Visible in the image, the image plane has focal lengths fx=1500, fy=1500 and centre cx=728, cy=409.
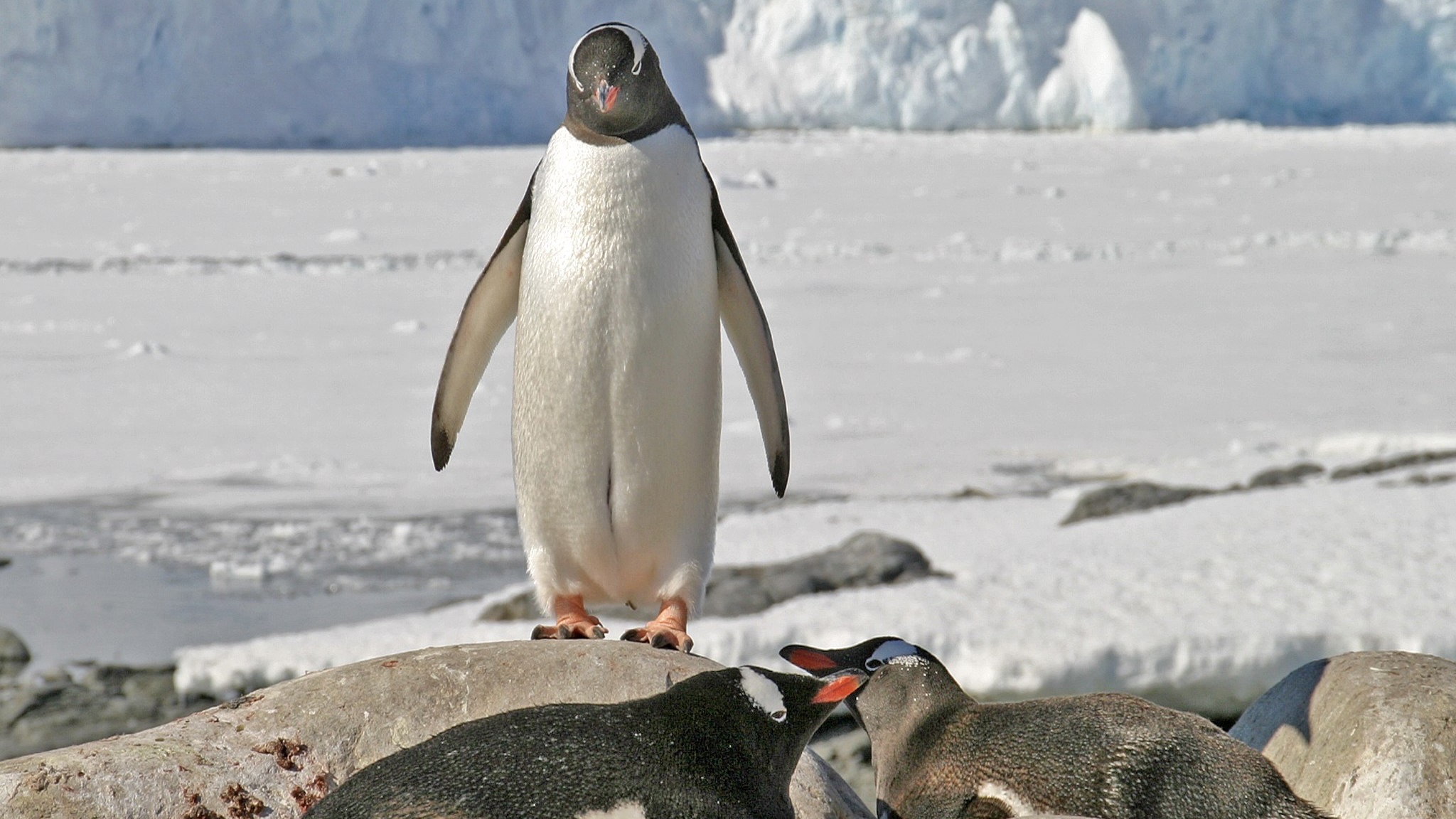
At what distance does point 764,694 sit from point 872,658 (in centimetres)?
40

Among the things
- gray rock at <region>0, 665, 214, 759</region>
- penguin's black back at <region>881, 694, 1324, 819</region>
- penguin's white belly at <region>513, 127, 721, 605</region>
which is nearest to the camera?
penguin's black back at <region>881, 694, 1324, 819</region>

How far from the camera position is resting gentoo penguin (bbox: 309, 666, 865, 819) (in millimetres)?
1508

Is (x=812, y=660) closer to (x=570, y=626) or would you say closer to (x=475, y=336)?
(x=570, y=626)

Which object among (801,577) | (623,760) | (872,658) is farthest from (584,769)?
(801,577)

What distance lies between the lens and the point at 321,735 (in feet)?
7.00

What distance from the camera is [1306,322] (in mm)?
9906

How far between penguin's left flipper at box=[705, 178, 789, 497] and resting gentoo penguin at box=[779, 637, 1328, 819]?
2.84ft

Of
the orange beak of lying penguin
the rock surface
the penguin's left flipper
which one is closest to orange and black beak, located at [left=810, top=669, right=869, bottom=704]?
the orange beak of lying penguin

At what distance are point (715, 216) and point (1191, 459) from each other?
14.6 feet

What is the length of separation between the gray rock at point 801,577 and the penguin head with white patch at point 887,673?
2.31m

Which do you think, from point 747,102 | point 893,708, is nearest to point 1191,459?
point 893,708

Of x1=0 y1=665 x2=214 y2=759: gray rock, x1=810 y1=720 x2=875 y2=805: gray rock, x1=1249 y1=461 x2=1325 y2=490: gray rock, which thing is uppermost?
x1=0 y1=665 x2=214 y2=759: gray rock

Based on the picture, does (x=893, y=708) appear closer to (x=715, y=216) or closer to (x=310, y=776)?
(x=310, y=776)

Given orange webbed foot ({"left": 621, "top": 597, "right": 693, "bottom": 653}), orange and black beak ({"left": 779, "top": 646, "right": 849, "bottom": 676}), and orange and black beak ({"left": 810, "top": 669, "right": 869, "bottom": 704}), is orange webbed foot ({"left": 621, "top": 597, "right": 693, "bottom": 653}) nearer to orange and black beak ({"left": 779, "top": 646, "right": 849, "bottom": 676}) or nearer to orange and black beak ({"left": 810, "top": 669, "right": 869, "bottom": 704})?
orange and black beak ({"left": 779, "top": 646, "right": 849, "bottom": 676})
